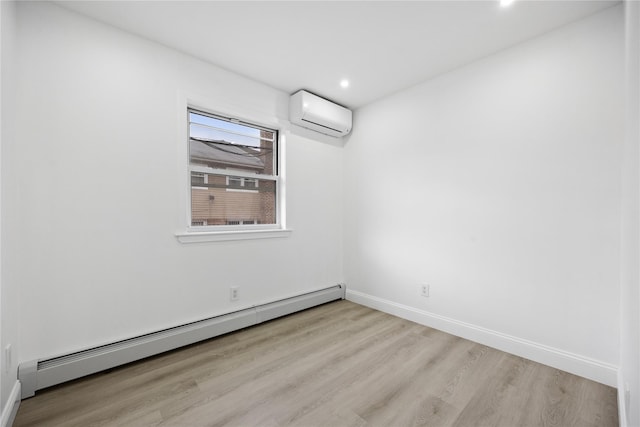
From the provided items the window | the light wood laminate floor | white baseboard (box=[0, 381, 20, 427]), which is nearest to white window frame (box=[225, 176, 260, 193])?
the window

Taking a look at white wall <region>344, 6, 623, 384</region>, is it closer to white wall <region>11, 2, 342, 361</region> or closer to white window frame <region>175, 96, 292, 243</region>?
white window frame <region>175, 96, 292, 243</region>

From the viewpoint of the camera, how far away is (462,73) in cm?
259

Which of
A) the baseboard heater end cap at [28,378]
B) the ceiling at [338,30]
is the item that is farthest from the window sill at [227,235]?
the ceiling at [338,30]

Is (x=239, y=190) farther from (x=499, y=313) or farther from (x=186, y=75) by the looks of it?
(x=499, y=313)

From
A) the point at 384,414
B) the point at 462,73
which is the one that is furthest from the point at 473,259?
the point at 462,73

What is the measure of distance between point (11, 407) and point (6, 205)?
1.09 meters

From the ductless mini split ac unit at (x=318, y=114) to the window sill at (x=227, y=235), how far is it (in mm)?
1261

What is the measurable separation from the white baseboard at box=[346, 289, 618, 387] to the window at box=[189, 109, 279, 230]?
1.75 metres

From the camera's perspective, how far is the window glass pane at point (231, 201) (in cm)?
259

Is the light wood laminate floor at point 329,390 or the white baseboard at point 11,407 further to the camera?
the light wood laminate floor at point 329,390

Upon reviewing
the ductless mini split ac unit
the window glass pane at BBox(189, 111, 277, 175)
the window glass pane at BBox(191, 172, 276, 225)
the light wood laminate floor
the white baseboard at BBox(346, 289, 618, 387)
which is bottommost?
the light wood laminate floor

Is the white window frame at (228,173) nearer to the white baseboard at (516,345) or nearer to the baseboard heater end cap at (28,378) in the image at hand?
the baseboard heater end cap at (28,378)

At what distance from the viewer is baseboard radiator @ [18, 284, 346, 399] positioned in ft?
5.65

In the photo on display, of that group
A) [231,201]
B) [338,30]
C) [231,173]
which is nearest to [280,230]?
[231,201]
